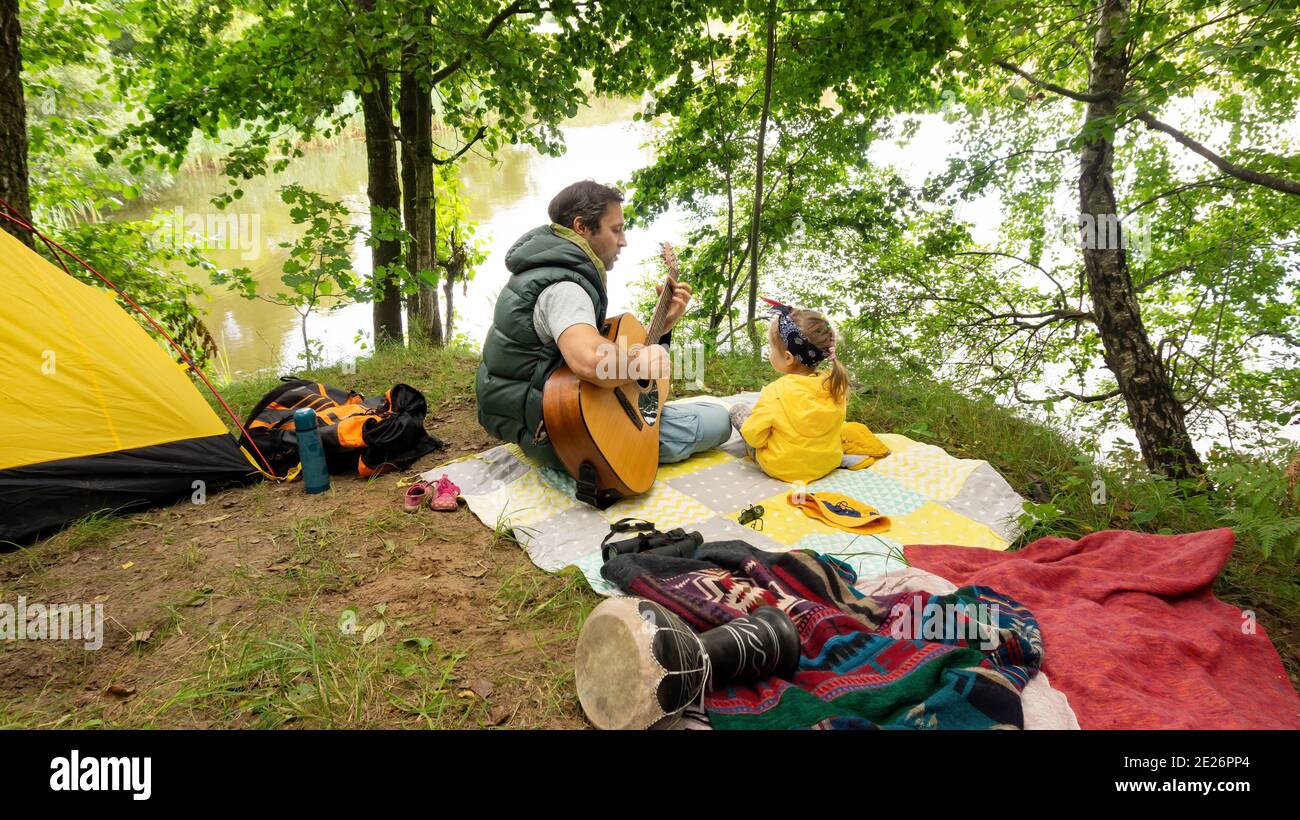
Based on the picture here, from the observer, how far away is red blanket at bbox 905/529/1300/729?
1.42 meters

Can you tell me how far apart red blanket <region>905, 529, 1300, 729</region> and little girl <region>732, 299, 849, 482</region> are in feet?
2.71

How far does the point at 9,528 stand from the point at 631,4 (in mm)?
4812

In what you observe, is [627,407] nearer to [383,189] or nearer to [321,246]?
[321,246]

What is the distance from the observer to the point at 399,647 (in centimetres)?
171

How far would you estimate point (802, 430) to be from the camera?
9.55ft

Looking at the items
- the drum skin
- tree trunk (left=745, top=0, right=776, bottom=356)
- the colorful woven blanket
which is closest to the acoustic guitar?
the colorful woven blanket

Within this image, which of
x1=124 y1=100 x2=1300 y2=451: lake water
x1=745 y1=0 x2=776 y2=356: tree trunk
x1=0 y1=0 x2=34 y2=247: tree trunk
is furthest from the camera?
x1=124 y1=100 x2=1300 y2=451: lake water

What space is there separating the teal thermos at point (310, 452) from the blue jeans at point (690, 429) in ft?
5.52

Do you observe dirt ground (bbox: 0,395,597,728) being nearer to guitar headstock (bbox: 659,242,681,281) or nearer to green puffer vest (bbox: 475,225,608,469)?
green puffer vest (bbox: 475,225,608,469)

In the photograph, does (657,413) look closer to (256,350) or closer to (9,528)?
(9,528)

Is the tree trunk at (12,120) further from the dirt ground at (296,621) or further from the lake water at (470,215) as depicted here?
the dirt ground at (296,621)

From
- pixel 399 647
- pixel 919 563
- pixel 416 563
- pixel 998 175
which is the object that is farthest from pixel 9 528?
pixel 998 175

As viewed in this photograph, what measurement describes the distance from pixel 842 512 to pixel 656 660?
1506mm

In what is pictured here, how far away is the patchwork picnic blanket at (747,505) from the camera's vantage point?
7.79 ft
